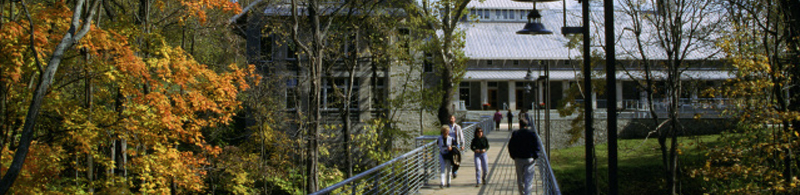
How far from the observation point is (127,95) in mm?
19203

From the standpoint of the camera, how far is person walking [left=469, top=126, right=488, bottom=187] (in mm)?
14115

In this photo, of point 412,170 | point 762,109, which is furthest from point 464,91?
point 412,170

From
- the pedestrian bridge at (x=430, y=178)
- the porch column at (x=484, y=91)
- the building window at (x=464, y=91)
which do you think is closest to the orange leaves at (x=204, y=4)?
the pedestrian bridge at (x=430, y=178)

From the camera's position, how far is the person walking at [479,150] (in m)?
14.1

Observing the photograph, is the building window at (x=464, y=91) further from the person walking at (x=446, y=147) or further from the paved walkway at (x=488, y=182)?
the person walking at (x=446, y=147)

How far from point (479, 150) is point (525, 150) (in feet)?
9.03

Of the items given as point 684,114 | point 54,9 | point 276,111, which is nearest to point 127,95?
point 54,9

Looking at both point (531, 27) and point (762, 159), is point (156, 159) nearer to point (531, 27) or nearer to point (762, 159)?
point (531, 27)

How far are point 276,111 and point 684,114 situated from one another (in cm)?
2553

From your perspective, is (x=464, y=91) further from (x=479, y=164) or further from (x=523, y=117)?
(x=523, y=117)

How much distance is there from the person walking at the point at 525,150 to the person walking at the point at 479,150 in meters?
2.36

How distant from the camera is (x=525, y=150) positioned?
1148cm

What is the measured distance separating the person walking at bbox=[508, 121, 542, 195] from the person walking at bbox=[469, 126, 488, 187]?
7.73ft

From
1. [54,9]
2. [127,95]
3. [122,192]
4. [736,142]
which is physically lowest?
[122,192]
